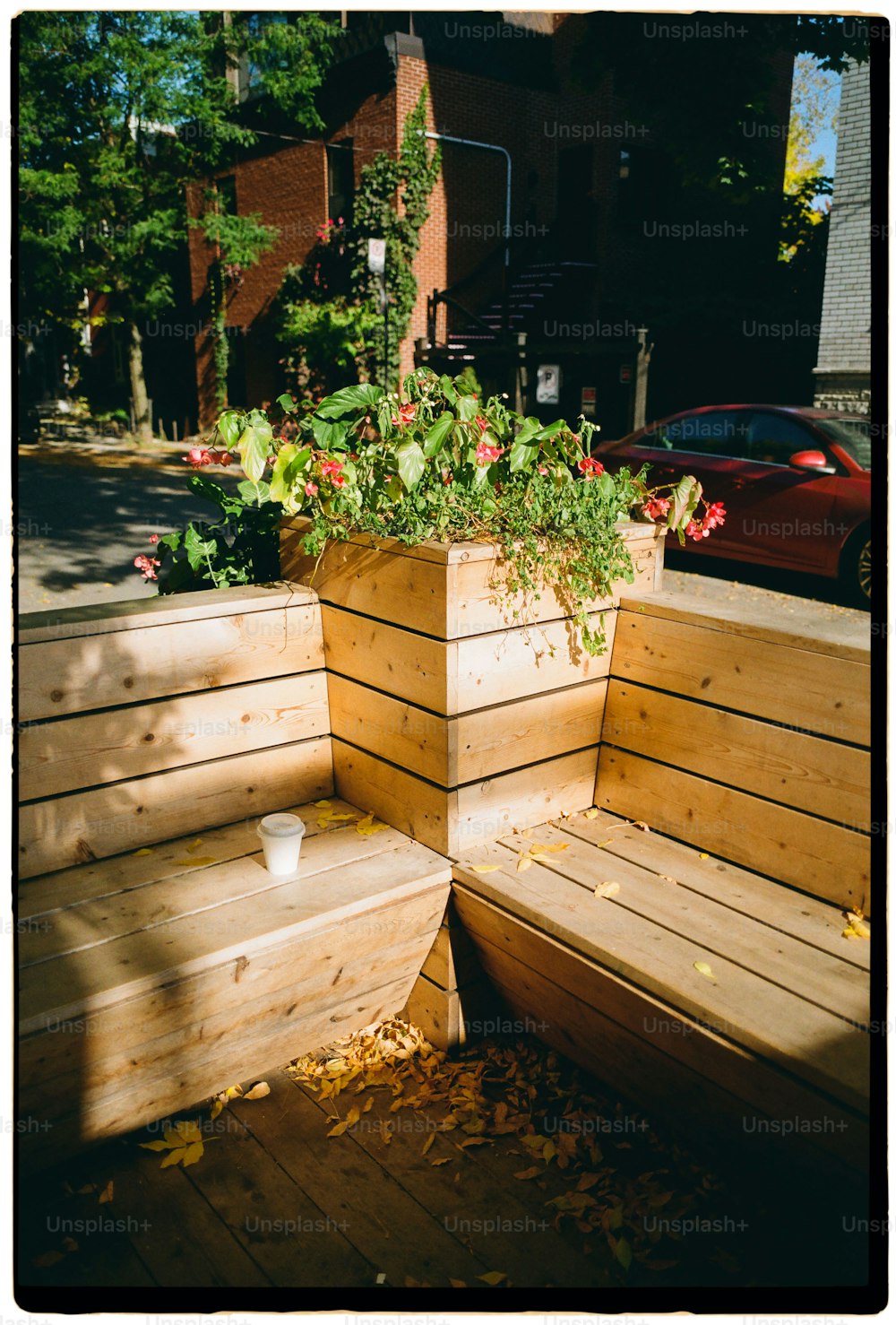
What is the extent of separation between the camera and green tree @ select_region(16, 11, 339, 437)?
16.6 meters

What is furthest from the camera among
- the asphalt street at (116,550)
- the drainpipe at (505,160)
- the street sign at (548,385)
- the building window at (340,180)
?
the building window at (340,180)

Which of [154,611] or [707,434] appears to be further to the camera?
[707,434]

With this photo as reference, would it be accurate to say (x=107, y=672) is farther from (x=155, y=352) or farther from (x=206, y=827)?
(x=155, y=352)

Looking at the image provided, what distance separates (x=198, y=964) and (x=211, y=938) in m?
0.09

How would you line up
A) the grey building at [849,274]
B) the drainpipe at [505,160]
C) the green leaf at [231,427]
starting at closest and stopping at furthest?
the green leaf at [231,427] → the grey building at [849,274] → the drainpipe at [505,160]

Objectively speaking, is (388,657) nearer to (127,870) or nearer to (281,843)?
(281,843)

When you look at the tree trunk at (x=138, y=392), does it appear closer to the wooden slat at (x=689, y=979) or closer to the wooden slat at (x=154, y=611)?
the wooden slat at (x=154, y=611)

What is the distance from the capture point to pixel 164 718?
9.07 feet

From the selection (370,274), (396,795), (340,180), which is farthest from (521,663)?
(340,180)

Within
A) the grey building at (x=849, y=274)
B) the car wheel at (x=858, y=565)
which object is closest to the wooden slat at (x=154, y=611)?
the car wheel at (x=858, y=565)

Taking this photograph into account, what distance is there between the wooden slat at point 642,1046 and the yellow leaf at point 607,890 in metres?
0.23

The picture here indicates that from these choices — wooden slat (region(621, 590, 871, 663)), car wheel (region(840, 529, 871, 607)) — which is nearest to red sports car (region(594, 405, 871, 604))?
car wheel (region(840, 529, 871, 607))

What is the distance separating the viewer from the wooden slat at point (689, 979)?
197cm

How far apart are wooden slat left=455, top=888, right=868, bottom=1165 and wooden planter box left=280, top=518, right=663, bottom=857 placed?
343 mm
